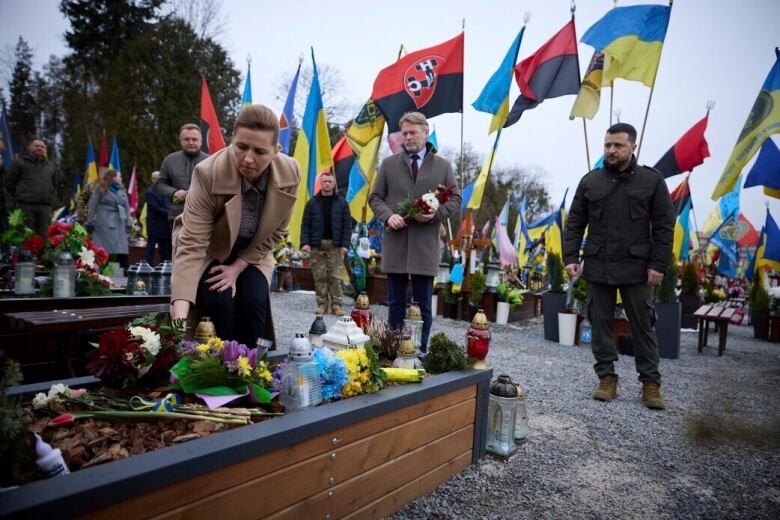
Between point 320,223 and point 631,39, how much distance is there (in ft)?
15.7

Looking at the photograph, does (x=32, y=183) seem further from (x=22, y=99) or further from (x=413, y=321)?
(x=22, y=99)

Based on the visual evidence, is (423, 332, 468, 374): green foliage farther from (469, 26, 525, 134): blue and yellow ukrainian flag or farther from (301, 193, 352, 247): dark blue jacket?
(469, 26, 525, 134): blue and yellow ukrainian flag

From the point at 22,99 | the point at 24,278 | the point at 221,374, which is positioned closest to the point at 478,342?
the point at 221,374

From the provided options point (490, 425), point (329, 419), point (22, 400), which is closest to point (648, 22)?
point (490, 425)

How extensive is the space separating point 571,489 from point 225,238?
222 centimetres

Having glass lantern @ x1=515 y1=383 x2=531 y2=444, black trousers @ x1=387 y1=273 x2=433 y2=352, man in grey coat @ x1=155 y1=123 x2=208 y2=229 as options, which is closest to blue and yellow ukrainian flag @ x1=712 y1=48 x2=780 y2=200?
black trousers @ x1=387 y1=273 x2=433 y2=352

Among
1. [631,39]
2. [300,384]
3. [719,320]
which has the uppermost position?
[631,39]

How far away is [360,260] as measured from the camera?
922cm

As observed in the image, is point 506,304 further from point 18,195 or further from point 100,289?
point 18,195

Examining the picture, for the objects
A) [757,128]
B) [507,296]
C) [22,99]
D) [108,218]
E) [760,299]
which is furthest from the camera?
[22,99]

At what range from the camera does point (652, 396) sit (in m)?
3.74

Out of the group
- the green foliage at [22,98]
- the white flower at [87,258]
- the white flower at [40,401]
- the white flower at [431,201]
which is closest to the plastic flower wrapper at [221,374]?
Answer: the white flower at [40,401]

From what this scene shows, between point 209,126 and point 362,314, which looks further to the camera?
point 209,126

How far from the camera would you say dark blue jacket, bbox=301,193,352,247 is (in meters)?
7.23
